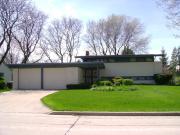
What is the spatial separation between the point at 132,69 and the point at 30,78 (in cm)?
1476

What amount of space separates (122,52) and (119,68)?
1942cm

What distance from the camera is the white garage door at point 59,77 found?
3838 cm

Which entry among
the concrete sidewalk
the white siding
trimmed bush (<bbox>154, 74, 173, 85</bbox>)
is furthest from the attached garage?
the concrete sidewalk

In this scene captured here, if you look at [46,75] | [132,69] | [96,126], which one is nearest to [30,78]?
[46,75]

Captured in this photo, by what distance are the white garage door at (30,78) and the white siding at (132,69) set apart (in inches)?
423

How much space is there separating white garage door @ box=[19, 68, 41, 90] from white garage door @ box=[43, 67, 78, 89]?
2.85 ft

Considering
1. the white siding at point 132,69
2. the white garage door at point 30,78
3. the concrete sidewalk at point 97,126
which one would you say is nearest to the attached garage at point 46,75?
the white garage door at point 30,78

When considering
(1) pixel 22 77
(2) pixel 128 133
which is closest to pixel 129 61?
(1) pixel 22 77

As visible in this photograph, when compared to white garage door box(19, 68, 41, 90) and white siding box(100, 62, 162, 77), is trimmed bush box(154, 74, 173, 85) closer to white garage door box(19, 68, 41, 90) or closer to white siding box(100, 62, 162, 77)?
white siding box(100, 62, 162, 77)

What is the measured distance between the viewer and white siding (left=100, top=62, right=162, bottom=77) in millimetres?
46031

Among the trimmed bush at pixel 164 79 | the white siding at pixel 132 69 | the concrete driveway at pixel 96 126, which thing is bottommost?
the concrete driveway at pixel 96 126

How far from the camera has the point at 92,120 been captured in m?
13.5

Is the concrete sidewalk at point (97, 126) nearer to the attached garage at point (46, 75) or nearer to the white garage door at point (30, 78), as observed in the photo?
the attached garage at point (46, 75)

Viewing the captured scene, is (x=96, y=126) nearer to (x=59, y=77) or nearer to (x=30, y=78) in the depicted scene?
(x=59, y=77)
